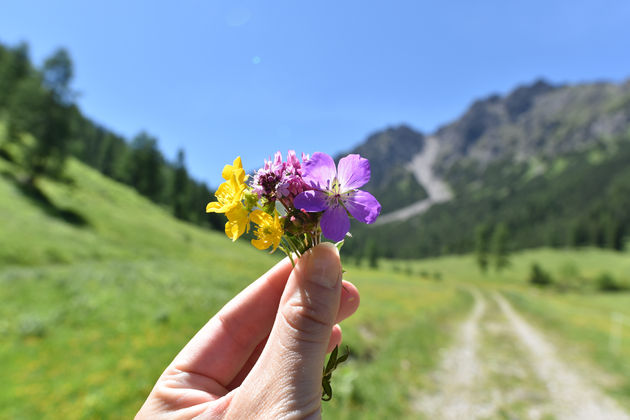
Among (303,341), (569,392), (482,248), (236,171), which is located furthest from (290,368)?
(482,248)

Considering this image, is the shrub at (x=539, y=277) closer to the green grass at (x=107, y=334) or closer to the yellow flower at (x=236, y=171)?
the green grass at (x=107, y=334)

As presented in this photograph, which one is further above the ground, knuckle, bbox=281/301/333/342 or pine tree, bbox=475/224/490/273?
pine tree, bbox=475/224/490/273

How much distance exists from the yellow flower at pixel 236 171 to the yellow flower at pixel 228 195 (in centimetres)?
2

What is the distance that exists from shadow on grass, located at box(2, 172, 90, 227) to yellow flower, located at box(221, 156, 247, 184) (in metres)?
38.1

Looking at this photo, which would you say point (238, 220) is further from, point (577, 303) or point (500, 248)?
point (500, 248)

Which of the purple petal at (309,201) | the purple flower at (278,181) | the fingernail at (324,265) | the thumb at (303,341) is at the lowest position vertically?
the thumb at (303,341)

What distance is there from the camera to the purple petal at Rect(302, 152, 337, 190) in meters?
2.00

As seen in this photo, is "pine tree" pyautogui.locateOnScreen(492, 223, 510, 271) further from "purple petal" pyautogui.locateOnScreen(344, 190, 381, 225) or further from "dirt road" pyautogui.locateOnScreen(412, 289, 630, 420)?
"purple petal" pyautogui.locateOnScreen(344, 190, 381, 225)

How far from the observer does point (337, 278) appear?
225 cm

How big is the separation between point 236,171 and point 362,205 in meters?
0.89

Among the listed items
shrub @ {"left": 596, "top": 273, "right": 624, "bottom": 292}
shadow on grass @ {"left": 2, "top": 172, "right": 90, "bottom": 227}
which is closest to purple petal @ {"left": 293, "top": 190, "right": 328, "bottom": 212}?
shadow on grass @ {"left": 2, "top": 172, "right": 90, "bottom": 227}

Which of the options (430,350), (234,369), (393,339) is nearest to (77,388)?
(234,369)

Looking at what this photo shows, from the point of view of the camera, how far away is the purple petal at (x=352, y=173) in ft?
6.88

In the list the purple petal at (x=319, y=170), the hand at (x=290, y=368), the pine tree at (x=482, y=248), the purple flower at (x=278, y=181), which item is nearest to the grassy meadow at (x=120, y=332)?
the hand at (x=290, y=368)
